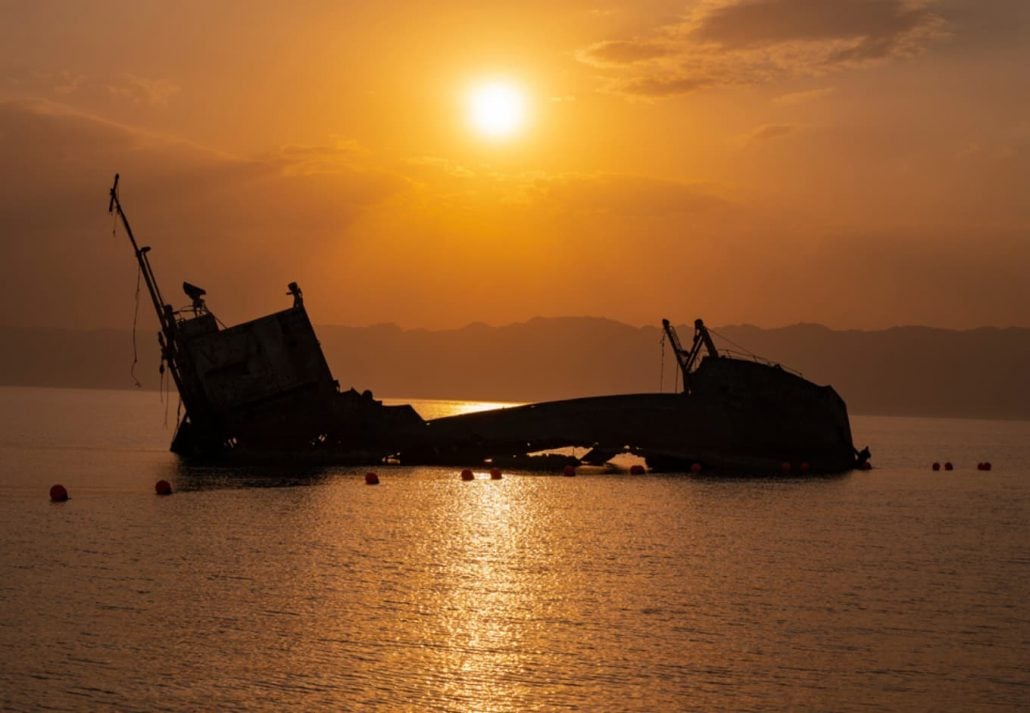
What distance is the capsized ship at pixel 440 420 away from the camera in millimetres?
55844

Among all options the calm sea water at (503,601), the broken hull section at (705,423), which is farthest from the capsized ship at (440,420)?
the calm sea water at (503,601)

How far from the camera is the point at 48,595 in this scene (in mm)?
26797

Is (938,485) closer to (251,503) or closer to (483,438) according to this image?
(483,438)

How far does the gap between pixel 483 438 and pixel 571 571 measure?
93.4 ft

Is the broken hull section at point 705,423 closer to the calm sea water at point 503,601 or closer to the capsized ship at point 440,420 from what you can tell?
the capsized ship at point 440,420

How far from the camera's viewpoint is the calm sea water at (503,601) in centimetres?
2008

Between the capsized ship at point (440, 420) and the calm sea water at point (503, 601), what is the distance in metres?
4.83

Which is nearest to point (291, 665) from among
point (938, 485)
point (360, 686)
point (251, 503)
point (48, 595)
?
point (360, 686)

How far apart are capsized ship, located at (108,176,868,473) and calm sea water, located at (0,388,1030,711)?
15.8ft

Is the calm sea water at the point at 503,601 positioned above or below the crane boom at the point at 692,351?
below

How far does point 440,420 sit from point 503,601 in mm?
34310

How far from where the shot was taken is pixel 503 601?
27.5 metres

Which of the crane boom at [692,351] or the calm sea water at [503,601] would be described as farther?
the crane boom at [692,351]

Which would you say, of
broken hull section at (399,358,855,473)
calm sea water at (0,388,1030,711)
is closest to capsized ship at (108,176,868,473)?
broken hull section at (399,358,855,473)
